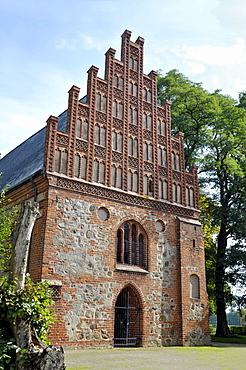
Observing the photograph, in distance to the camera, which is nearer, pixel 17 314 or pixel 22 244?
pixel 17 314

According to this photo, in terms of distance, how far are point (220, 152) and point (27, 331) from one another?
66.1 feet

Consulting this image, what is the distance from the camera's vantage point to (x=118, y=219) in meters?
17.3

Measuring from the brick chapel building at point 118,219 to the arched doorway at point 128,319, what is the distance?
0.15ft

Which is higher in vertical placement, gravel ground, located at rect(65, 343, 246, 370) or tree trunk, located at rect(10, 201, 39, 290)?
tree trunk, located at rect(10, 201, 39, 290)

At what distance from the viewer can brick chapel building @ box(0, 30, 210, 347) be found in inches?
588

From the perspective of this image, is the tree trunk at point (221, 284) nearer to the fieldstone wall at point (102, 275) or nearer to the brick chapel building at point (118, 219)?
the brick chapel building at point (118, 219)

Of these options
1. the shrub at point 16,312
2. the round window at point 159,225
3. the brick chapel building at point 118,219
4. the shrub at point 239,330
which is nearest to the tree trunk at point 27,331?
the shrub at point 16,312

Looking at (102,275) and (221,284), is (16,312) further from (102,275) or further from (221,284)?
(221,284)

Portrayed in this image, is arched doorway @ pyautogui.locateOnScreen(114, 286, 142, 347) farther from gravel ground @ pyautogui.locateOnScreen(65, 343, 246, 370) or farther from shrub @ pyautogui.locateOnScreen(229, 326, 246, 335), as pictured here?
shrub @ pyautogui.locateOnScreen(229, 326, 246, 335)

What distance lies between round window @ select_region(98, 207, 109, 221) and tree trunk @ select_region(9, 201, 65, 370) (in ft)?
27.3

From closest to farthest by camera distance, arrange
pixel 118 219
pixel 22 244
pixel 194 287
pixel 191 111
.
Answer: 1. pixel 22 244
2. pixel 118 219
3. pixel 194 287
4. pixel 191 111

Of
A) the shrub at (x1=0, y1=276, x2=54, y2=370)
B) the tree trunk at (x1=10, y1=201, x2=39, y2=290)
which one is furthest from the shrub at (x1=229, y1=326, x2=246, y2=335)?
the tree trunk at (x1=10, y1=201, x2=39, y2=290)

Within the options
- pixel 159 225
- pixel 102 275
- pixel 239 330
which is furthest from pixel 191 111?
pixel 239 330

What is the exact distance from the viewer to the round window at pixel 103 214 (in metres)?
16.7
